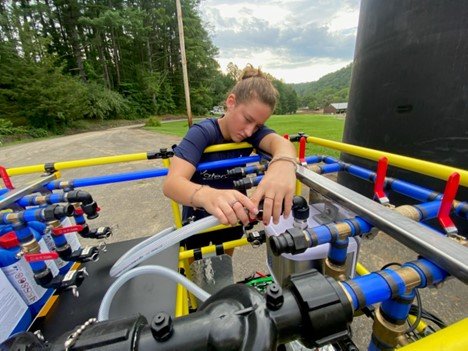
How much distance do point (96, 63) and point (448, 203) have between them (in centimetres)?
3564

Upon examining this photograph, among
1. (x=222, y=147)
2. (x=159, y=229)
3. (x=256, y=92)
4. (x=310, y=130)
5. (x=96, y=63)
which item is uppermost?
(x=96, y=63)

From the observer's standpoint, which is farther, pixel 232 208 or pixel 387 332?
pixel 232 208

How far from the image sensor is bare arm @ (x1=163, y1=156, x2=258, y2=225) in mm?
850

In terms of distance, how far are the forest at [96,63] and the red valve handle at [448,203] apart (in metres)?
15.8

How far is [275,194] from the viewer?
967 mm

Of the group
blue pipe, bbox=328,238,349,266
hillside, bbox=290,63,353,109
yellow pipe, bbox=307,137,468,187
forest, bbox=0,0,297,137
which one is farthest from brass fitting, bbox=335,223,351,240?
hillside, bbox=290,63,353,109

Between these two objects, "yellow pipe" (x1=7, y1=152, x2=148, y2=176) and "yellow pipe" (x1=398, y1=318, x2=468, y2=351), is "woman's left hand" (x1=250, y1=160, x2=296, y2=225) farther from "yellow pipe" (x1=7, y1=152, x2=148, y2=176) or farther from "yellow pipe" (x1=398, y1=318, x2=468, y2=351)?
"yellow pipe" (x1=7, y1=152, x2=148, y2=176)

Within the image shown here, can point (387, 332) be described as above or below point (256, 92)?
below

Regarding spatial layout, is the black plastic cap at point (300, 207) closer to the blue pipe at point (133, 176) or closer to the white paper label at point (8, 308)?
the blue pipe at point (133, 176)

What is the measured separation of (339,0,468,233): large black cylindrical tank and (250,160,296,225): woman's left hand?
2263 mm

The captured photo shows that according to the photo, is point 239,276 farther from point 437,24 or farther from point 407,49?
point 437,24

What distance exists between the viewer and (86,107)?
75.3 feet

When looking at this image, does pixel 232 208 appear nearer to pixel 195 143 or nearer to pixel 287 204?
pixel 287 204

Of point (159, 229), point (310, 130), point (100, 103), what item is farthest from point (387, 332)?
point (100, 103)
